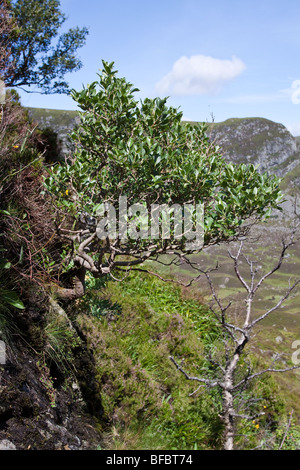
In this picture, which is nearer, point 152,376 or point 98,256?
point 98,256

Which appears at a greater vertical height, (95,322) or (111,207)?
(111,207)

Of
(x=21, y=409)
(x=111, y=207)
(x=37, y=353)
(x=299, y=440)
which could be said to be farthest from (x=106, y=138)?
(x=299, y=440)

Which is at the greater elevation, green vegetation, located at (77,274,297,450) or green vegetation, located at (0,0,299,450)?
green vegetation, located at (0,0,299,450)

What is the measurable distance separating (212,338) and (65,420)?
611cm

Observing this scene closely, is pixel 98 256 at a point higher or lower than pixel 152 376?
higher

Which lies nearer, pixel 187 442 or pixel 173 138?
pixel 173 138

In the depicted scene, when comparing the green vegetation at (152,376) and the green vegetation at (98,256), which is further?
the green vegetation at (152,376)

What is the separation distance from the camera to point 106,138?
13.1 feet

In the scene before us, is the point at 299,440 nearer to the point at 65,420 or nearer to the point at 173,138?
the point at 65,420

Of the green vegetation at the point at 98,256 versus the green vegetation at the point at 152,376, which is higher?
the green vegetation at the point at 98,256

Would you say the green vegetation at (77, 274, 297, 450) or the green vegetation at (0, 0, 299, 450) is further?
the green vegetation at (77, 274, 297, 450)
